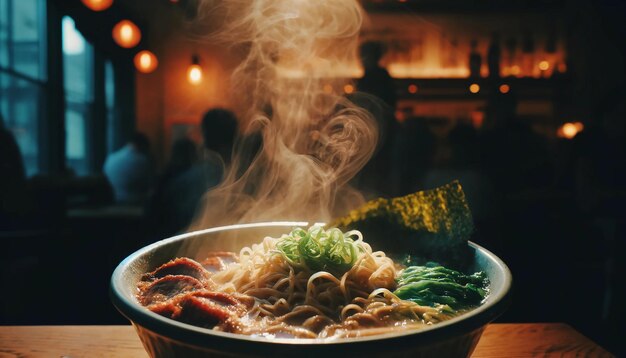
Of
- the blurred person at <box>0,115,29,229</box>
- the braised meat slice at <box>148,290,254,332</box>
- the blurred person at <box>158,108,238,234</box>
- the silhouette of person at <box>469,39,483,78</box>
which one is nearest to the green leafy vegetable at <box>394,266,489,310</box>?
the braised meat slice at <box>148,290,254,332</box>

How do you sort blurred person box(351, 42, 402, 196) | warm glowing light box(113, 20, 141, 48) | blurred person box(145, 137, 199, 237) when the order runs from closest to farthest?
blurred person box(145, 137, 199, 237) < blurred person box(351, 42, 402, 196) < warm glowing light box(113, 20, 141, 48)

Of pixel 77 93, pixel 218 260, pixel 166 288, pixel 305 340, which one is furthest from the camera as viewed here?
pixel 77 93

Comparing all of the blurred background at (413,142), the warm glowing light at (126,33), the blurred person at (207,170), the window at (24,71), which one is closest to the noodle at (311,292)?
the blurred person at (207,170)

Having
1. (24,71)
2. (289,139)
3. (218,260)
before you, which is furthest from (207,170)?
(24,71)

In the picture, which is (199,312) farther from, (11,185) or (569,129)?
(569,129)

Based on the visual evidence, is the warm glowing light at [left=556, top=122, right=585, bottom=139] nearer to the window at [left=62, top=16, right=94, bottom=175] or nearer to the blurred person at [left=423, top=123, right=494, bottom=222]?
the blurred person at [left=423, top=123, right=494, bottom=222]
